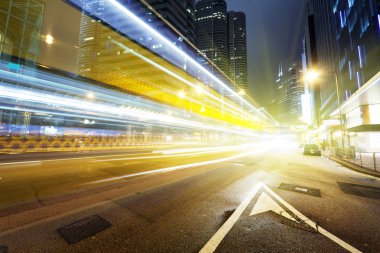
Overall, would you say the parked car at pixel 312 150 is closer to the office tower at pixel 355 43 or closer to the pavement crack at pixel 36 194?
the office tower at pixel 355 43

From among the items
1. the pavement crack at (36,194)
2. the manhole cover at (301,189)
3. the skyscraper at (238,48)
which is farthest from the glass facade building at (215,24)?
the pavement crack at (36,194)

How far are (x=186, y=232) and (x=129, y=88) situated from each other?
27.1m

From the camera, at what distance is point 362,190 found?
22.1ft

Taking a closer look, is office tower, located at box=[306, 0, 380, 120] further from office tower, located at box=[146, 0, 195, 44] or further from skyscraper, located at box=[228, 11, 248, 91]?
skyscraper, located at box=[228, 11, 248, 91]

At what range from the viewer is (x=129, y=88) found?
27406mm

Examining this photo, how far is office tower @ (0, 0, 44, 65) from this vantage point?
32750 millimetres

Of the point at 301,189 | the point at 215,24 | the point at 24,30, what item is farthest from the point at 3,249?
the point at 215,24

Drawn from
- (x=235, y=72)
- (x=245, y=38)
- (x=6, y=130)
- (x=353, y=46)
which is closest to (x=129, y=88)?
(x=6, y=130)

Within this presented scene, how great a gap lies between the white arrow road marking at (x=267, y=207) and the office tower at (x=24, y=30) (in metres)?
44.2

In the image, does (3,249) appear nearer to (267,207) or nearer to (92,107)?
(267,207)

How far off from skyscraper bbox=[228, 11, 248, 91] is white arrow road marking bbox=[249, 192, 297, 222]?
185508mm

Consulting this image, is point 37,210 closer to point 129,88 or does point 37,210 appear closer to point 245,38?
point 129,88

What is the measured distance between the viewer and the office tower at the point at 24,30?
32750 millimetres

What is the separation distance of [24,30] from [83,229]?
47751 millimetres
